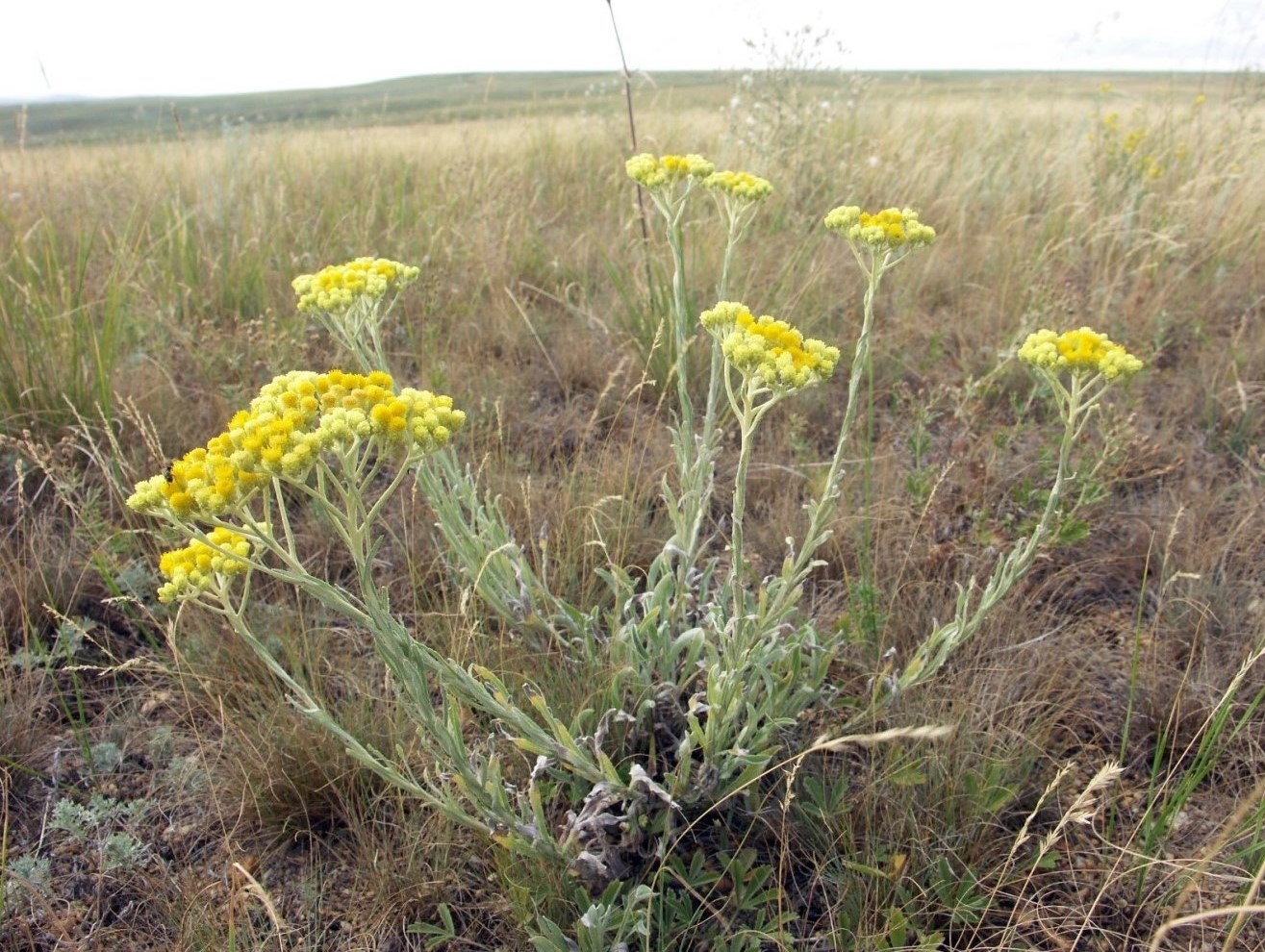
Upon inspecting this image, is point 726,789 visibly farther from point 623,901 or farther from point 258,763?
point 258,763

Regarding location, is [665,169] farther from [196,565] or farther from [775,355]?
[196,565]

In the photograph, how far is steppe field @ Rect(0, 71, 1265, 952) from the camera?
53.3 inches

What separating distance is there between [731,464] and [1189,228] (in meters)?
3.05

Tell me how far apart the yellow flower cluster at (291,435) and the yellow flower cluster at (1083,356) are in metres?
1.10

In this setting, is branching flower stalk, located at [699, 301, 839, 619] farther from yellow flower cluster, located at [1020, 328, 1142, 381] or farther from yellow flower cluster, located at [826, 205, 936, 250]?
yellow flower cluster, located at [1020, 328, 1142, 381]

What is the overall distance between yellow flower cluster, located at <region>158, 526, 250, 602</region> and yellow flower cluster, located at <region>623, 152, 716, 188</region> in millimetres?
1115

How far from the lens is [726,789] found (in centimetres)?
152

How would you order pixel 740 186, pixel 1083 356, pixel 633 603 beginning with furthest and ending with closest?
pixel 633 603, pixel 740 186, pixel 1083 356

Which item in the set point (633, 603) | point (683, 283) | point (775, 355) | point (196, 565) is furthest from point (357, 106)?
point (775, 355)

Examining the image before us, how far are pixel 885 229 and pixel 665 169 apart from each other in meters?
0.51

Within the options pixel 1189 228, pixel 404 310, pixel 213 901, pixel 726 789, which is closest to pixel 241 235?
pixel 404 310

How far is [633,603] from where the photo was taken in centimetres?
199

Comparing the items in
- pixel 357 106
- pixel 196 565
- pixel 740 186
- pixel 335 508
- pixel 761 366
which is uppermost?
pixel 357 106

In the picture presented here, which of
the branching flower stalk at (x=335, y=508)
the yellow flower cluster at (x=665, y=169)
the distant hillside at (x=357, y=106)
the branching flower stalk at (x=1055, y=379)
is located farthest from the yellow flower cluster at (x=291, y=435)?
the distant hillside at (x=357, y=106)
